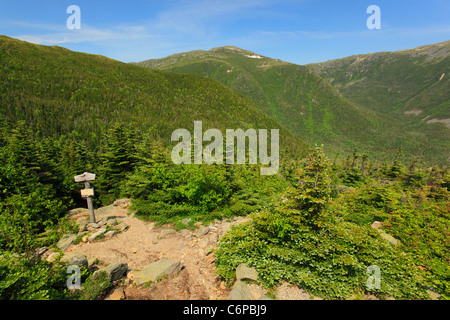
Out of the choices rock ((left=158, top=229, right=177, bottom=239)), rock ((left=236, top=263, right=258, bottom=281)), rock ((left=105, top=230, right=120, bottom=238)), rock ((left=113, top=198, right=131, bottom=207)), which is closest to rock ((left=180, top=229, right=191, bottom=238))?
rock ((left=158, top=229, right=177, bottom=239))

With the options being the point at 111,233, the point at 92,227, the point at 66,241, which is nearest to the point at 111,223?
the point at 92,227

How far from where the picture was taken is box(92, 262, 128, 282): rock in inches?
244

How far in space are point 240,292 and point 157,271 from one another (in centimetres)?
307

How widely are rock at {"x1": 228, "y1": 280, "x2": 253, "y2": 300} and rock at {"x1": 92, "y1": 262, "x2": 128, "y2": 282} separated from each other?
383 cm

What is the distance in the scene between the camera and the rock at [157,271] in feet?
21.4

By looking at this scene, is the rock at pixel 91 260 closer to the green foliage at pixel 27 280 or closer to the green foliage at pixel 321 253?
the green foliage at pixel 27 280

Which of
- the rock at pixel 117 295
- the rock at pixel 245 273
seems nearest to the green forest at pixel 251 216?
the rock at pixel 245 273

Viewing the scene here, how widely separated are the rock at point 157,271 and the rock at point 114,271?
1.64 feet

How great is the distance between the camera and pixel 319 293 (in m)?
6.05

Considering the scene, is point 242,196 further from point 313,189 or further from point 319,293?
point 319,293

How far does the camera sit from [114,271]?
645cm

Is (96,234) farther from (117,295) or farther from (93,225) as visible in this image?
(117,295)
